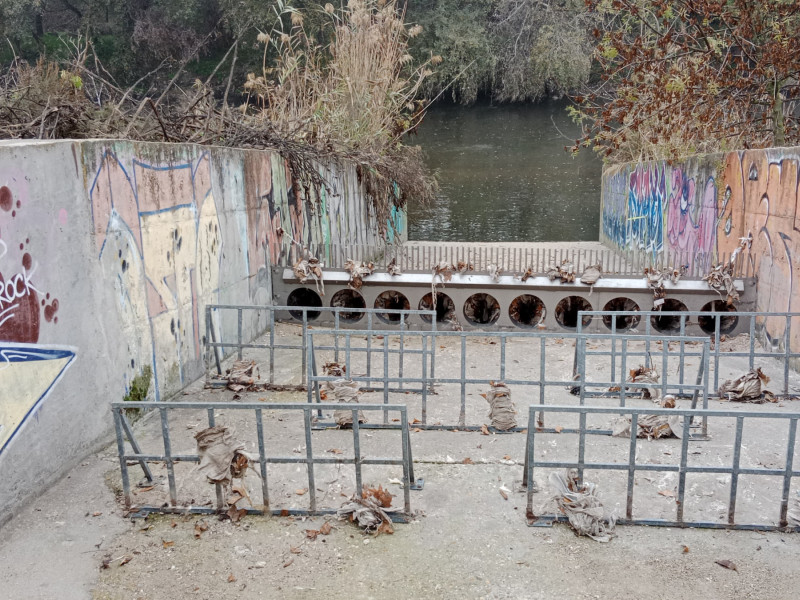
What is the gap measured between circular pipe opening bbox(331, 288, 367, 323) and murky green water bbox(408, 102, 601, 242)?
15.7 metres

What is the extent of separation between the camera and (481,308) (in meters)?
11.2

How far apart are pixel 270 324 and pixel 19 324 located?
4.02 meters

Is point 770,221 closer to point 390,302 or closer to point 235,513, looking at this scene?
point 390,302

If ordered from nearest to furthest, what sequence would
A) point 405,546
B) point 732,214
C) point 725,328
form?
point 405,546 → point 725,328 → point 732,214

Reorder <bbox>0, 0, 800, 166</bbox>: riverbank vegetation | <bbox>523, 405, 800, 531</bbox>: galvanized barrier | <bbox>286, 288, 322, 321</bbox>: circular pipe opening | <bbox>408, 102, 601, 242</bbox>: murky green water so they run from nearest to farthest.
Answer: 1. <bbox>523, 405, 800, 531</bbox>: galvanized barrier
2. <bbox>0, 0, 800, 166</bbox>: riverbank vegetation
3. <bbox>286, 288, 322, 321</bbox>: circular pipe opening
4. <bbox>408, 102, 601, 242</bbox>: murky green water

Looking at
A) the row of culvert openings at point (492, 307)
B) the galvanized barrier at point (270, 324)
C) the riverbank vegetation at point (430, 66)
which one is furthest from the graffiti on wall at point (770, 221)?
the galvanized barrier at point (270, 324)

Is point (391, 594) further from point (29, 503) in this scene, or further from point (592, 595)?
point (29, 503)

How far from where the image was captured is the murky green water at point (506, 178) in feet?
90.2

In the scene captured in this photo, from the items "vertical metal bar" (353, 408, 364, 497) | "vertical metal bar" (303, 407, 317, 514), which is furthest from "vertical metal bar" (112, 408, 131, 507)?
"vertical metal bar" (353, 408, 364, 497)

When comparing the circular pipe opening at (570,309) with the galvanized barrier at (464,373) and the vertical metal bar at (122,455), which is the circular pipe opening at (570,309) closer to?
the galvanized barrier at (464,373)

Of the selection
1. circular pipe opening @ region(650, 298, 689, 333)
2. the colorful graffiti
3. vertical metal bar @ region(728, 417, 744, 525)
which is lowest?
circular pipe opening @ region(650, 298, 689, 333)

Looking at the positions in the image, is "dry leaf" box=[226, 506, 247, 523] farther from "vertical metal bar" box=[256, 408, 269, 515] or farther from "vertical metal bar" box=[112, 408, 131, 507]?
"vertical metal bar" box=[112, 408, 131, 507]

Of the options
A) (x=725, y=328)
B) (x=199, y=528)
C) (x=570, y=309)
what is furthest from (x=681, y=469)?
(x=570, y=309)

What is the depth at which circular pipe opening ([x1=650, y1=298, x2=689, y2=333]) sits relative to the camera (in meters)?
10.3
